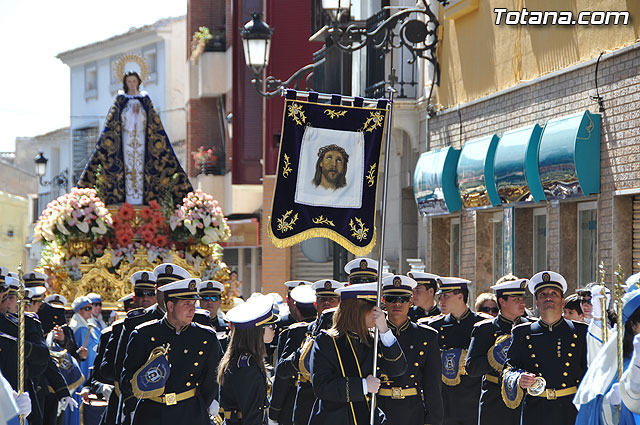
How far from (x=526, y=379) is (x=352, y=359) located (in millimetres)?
1668

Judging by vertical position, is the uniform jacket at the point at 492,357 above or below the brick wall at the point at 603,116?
below

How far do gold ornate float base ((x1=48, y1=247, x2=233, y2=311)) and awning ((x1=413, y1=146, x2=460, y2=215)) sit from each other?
15.5ft

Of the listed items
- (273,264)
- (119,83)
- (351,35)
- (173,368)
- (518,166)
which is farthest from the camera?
(119,83)

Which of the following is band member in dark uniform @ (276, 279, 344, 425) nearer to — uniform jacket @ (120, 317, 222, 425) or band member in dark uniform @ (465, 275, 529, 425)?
uniform jacket @ (120, 317, 222, 425)

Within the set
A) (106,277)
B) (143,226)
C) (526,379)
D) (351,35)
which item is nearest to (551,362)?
(526,379)

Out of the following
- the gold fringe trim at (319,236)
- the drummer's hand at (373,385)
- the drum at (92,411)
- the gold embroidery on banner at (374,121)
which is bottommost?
the drum at (92,411)

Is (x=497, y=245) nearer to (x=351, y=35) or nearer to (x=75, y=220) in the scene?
(x=351, y=35)

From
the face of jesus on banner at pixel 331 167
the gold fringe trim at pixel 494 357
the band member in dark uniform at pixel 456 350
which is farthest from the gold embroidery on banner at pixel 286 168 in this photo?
the band member in dark uniform at pixel 456 350

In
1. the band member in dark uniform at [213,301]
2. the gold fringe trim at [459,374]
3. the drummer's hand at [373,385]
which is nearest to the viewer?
the drummer's hand at [373,385]

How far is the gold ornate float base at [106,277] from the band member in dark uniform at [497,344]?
573cm

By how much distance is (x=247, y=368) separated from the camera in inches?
358

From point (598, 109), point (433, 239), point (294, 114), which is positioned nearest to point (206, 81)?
point (433, 239)

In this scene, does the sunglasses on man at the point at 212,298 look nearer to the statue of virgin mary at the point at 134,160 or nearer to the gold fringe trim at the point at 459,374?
the gold fringe trim at the point at 459,374

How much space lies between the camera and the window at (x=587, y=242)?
15.4 metres
